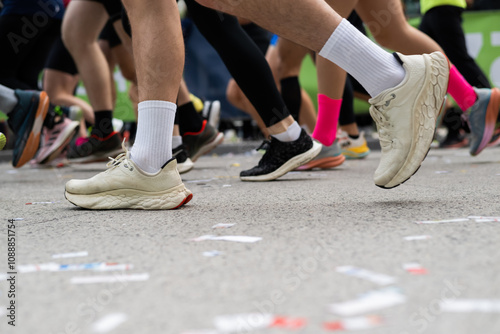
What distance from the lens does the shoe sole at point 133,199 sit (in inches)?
64.1

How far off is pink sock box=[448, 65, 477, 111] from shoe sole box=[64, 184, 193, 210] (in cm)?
140

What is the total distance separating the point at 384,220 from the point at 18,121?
6.71ft

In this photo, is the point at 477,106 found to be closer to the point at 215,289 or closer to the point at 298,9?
the point at 298,9

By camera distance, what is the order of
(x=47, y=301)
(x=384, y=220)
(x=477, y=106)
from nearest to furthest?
1. (x=47, y=301)
2. (x=384, y=220)
3. (x=477, y=106)

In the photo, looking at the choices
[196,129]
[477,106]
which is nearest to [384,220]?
[477,106]

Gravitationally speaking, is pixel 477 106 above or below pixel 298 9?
below

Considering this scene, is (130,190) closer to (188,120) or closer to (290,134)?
(290,134)

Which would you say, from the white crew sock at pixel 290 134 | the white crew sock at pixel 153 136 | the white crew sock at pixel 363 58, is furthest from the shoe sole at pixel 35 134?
the white crew sock at pixel 363 58

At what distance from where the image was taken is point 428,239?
3.49 feet

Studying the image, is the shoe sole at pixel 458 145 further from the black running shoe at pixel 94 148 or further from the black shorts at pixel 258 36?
the black running shoe at pixel 94 148

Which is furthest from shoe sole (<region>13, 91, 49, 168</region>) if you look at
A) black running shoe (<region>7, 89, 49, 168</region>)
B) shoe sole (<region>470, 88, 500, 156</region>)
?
shoe sole (<region>470, 88, 500, 156</region>)

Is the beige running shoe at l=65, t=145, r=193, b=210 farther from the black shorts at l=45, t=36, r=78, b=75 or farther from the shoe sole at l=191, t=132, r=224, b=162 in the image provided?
the black shorts at l=45, t=36, r=78, b=75

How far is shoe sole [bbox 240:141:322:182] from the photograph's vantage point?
2312 mm

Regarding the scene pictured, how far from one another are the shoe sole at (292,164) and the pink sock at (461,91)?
2.15ft
